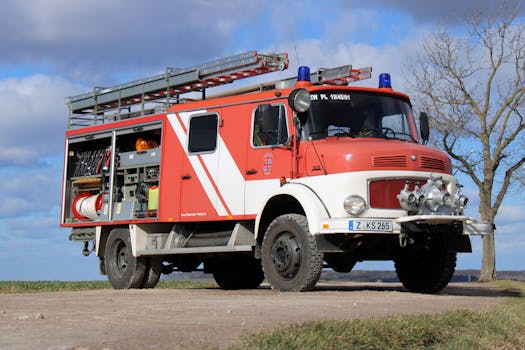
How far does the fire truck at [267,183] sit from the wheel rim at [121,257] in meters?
0.02

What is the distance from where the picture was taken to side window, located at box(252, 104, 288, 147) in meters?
14.0

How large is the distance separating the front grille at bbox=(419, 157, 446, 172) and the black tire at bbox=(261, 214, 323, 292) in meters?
1.93

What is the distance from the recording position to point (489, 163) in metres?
27.8

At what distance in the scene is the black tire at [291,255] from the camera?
42.6 feet

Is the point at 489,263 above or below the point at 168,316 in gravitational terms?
above

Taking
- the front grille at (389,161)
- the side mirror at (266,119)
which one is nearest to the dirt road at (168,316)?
the front grille at (389,161)

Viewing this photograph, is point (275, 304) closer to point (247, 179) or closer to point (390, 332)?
point (390, 332)

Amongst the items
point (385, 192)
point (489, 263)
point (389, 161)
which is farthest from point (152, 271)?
point (489, 263)

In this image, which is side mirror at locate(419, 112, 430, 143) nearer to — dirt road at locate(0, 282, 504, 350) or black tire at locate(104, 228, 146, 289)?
dirt road at locate(0, 282, 504, 350)

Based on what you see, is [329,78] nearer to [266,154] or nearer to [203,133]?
[266,154]

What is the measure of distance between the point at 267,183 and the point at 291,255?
1.34 metres

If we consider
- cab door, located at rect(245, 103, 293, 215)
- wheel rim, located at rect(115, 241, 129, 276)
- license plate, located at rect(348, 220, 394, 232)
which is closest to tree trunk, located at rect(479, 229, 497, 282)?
wheel rim, located at rect(115, 241, 129, 276)

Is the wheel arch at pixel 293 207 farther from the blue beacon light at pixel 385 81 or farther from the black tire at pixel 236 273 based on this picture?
the black tire at pixel 236 273

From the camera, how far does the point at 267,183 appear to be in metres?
14.1
